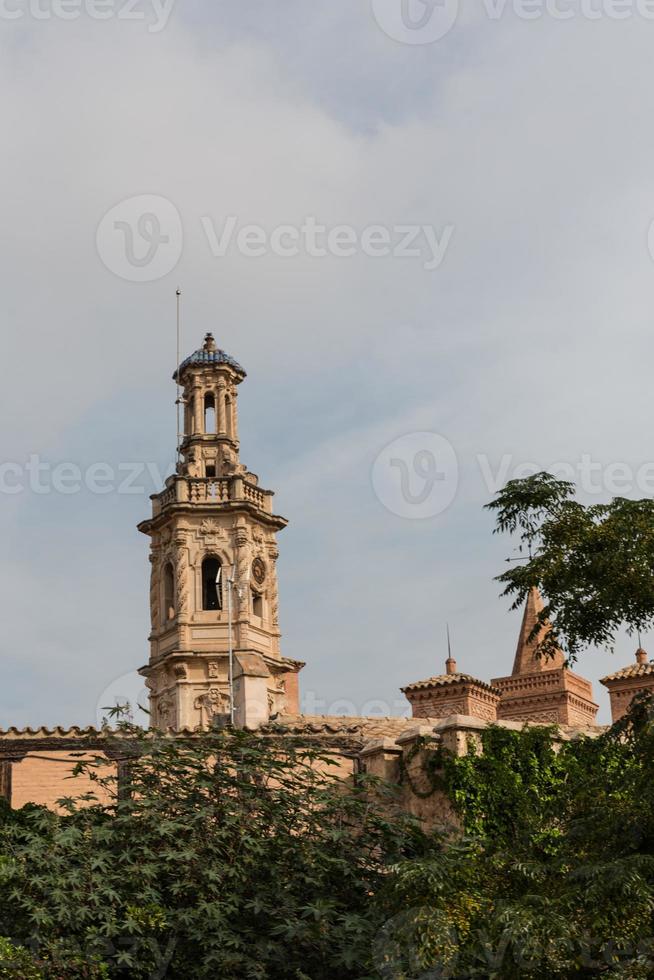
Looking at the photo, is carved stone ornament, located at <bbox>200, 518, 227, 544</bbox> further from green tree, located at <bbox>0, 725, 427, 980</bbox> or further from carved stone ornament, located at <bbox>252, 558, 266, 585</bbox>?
green tree, located at <bbox>0, 725, 427, 980</bbox>

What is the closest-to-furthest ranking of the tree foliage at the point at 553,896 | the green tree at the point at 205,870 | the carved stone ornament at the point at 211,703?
the tree foliage at the point at 553,896 < the green tree at the point at 205,870 < the carved stone ornament at the point at 211,703

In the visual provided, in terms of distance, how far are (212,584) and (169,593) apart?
1375mm

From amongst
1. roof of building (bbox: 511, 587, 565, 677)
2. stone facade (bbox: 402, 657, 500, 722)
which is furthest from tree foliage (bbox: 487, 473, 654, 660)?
roof of building (bbox: 511, 587, 565, 677)

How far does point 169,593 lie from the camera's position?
150ft

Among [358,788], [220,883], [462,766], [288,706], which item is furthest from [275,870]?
[288,706]

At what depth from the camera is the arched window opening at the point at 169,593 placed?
149 ft

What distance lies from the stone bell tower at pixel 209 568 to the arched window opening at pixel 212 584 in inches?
1.7

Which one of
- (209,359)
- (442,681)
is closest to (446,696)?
(442,681)

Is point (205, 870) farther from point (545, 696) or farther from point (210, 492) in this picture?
point (210, 492)

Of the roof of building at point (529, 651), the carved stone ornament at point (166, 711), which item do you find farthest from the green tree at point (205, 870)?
the carved stone ornament at point (166, 711)

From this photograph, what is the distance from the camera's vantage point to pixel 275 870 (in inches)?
682

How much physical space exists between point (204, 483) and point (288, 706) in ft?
24.7

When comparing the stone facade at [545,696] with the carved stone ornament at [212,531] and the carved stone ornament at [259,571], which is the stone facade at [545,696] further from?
the carved stone ornament at [212,531]

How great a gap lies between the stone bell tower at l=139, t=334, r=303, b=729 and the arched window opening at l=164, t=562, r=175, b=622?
3 centimetres
